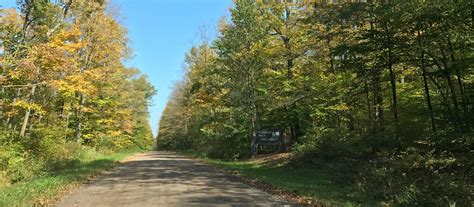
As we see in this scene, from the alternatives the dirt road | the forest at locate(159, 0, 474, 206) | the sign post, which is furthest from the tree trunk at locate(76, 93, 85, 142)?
the dirt road

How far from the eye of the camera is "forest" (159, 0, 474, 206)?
14.3m

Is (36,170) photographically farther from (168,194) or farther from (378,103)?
(378,103)

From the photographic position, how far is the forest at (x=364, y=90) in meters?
14.3

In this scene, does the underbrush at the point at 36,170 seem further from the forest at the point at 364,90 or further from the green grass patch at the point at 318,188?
the forest at the point at 364,90

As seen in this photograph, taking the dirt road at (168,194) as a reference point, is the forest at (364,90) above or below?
above

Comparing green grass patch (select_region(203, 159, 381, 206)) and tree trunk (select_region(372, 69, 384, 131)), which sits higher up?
tree trunk (select_region(372, 69, 384, 131))

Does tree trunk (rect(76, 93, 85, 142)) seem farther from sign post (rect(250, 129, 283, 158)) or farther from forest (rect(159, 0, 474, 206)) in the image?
sign post (rect(250, 129, 283, 158))

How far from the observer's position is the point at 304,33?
1112 inches

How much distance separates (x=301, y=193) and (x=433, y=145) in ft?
20.2

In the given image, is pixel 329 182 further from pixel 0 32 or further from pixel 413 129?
pixel 0 32

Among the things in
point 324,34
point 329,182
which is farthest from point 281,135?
point 329,182

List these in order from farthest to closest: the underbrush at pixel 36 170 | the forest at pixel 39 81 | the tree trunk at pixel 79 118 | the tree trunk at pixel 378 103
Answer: the tree trunk at pixel 79 118 → the tree trunk at pixel 378 103 → the forest at pixel 39 81 → the underbrush at pixel 36 170

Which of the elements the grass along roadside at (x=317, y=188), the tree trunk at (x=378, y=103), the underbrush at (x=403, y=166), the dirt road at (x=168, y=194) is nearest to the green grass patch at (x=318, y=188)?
the grass along roadside at (x=317, y=188)

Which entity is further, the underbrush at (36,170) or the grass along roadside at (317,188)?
the underbrush at (36,170)
